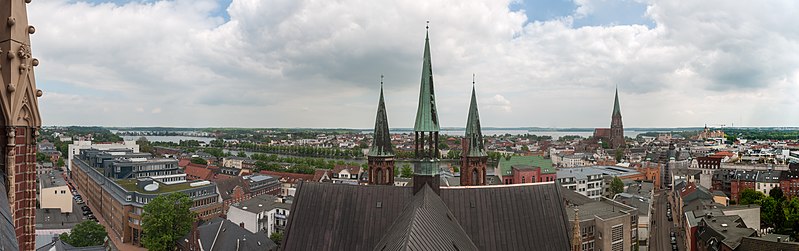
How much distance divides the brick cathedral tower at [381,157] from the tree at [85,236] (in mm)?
29562

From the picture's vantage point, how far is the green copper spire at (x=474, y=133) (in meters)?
35.2

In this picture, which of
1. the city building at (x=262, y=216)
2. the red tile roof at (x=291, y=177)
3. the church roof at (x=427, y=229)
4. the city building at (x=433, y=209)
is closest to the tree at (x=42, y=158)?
the red tile roof at (x=291, y=177)

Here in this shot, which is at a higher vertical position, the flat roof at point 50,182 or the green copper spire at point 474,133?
the green copper spire at point 474,133

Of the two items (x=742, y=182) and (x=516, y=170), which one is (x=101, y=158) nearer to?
(x=516, y=170)

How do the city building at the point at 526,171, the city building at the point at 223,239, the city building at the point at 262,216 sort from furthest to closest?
the city building at the point at 526,171, the city building at the point at 262,216, the city building at the point at 223,239

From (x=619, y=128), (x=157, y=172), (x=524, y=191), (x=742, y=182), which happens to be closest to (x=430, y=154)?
(x=524, y=191)

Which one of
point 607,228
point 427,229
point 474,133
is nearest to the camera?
point 427,229

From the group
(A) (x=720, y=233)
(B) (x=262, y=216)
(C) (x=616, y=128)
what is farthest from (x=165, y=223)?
(C) (x=616, y=128)

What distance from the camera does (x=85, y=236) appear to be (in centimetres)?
4544

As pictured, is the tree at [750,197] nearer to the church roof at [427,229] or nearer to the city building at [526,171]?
the city building at [526,171]

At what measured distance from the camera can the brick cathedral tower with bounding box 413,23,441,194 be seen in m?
24.2

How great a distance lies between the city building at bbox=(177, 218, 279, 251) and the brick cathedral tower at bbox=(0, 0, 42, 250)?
33.8 meters

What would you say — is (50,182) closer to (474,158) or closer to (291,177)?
(291,177)

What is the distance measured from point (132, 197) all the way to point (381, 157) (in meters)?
39.1
